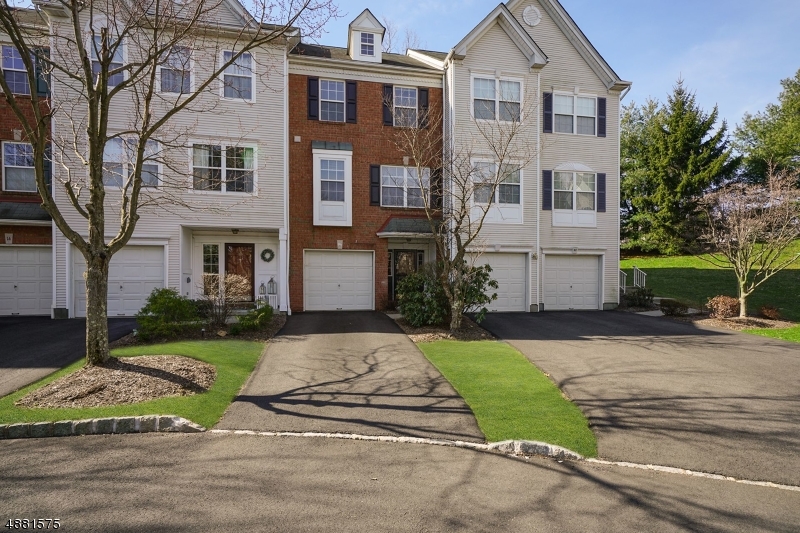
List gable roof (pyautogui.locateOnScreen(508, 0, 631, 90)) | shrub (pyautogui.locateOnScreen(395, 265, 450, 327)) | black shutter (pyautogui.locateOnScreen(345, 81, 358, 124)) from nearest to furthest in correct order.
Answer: shrub (pyautogui.locateOnScreen(395, 265, 450, 327))
black shutter (pyautogui.locateOnScreen(345, 81, 358, 124))
gable roof (pyautogui.locateOnScreen(508, 0, 631, 90))

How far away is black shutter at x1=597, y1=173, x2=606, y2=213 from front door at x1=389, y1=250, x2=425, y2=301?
24.8ft

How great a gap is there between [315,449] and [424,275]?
8.35 metres

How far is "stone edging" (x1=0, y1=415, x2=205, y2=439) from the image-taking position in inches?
206

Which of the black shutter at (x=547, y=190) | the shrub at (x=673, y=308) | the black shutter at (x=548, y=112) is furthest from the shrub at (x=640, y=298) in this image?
the black shutter at (x=548, y=112)

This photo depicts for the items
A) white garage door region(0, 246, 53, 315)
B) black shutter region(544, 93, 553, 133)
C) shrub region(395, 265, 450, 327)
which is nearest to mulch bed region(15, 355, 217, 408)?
shrub region(395, 265, 450, 327)

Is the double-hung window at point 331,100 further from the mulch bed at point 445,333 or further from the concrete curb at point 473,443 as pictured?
the concrete curb at point 473,443

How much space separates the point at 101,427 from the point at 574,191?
660 inches

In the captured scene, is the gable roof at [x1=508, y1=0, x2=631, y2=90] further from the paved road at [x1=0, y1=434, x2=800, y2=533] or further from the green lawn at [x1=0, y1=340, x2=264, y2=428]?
the paved road at [x1=0, y1=434, x2=800, y2=533]

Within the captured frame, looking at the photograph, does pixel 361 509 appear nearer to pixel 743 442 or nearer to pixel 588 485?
pixel 588 485

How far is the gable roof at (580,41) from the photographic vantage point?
17.5 meters

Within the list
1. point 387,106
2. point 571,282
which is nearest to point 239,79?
point 387,106

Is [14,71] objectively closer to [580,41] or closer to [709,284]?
[580,41]

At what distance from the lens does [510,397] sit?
7.02 meters

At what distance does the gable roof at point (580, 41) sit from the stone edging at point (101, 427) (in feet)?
60.7
